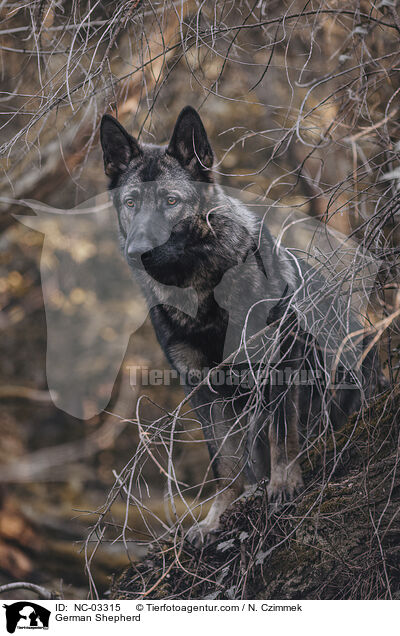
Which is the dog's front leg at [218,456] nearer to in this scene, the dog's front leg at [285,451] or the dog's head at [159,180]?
the dog's front leg at [285,451]

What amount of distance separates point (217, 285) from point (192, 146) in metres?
0.45

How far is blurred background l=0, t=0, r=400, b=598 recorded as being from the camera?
1.72 meters

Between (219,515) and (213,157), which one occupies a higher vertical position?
(213,157)

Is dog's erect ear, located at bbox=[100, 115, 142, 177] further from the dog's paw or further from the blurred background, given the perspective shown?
the dog's paw

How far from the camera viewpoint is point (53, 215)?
84.3 inches

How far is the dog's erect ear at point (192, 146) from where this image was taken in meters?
1.60

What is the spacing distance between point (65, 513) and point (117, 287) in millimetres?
884

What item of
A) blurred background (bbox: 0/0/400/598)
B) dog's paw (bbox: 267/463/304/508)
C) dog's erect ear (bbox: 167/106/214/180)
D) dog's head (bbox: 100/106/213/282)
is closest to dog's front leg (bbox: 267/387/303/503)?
dog's paw (bbox: 267/463/304/508)

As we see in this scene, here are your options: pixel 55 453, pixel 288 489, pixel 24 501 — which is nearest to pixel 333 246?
pixel 288 489
